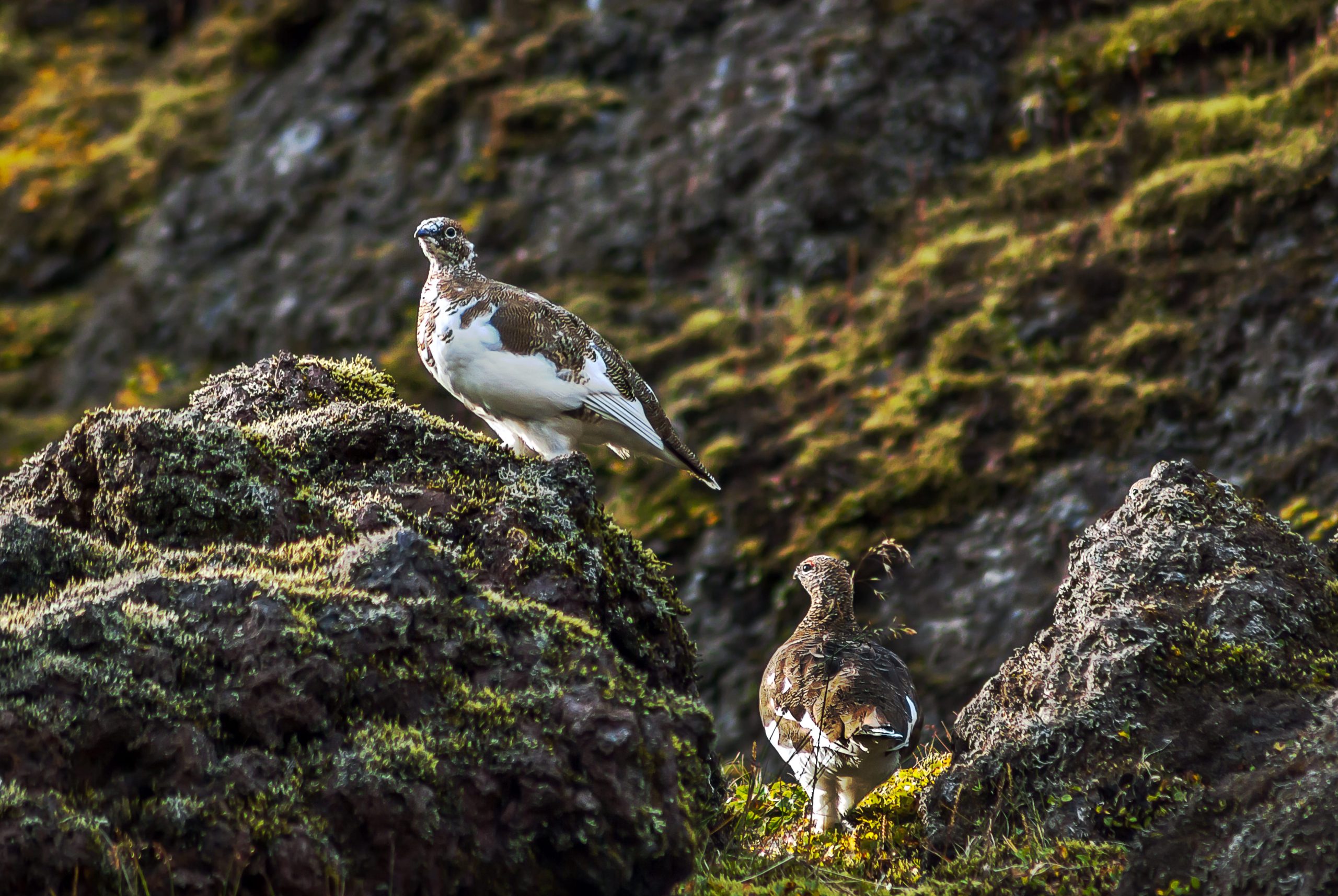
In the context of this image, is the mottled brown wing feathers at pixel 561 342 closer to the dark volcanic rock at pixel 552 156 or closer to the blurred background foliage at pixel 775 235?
the blurred background foliage at pixel 775 235

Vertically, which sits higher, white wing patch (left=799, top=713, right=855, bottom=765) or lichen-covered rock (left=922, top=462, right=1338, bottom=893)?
lichen-covered rock (left=922, top=462, right=1338, bottom=893)

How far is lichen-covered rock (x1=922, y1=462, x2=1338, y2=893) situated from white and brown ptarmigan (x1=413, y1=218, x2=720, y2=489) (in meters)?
2.21

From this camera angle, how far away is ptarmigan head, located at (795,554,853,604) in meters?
6.86

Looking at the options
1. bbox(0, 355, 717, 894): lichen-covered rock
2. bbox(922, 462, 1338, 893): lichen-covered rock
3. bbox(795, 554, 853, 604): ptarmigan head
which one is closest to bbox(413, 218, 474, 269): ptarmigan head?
bbox(0, 355, 717, 894): lichen-covered rock

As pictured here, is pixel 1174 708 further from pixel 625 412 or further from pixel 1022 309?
pixel 1022 309

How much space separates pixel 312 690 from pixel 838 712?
9.09ft

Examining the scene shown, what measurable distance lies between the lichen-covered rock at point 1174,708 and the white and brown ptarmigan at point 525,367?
2.21 meters

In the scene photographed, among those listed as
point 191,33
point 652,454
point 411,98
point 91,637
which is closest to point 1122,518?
point 652,454

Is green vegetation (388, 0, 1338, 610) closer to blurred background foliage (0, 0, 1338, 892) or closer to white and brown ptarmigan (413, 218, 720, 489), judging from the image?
blurred background foliage (0, 0, 1338, 892)

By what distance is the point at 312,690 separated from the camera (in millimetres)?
4008

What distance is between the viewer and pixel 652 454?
22.1 ft

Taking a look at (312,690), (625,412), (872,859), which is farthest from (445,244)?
(872,859)

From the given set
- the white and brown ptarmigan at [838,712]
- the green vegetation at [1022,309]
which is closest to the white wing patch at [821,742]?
the white and brown ptarmigan at [838,712]

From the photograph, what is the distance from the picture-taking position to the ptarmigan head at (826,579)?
6863 millimetres
